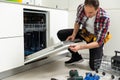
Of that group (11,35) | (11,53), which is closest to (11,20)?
(11,35)

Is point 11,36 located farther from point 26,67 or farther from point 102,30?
point 102,30

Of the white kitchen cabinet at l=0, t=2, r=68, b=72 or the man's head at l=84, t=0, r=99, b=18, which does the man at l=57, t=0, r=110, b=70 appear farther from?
the white kitchen cabinet at l=0, t=2, r=68, b=72

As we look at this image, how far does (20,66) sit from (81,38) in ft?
2.33

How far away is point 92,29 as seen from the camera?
6.79ft

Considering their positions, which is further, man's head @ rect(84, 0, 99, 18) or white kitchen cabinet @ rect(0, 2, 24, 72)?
man's head @ rect(84, 0, 99, 18)

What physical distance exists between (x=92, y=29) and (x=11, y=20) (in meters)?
0.82

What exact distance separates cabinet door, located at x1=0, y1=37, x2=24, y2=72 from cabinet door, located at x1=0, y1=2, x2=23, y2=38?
6 centimetres

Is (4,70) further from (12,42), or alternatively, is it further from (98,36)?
(98,36)

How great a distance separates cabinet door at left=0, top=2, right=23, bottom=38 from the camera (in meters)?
1.64

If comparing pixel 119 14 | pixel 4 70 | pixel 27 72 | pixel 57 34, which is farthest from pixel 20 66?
pixel 119 14

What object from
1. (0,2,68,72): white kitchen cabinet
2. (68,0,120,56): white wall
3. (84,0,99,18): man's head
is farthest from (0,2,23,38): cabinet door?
(68,0,120,56): white wall

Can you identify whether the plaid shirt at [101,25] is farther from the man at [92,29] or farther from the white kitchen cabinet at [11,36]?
the white kitchen cabinet at [11,36]

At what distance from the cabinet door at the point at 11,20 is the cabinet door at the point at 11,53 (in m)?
0.06

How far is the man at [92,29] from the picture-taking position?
1807 mm
